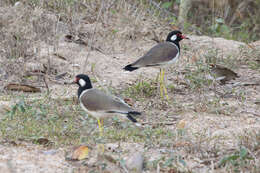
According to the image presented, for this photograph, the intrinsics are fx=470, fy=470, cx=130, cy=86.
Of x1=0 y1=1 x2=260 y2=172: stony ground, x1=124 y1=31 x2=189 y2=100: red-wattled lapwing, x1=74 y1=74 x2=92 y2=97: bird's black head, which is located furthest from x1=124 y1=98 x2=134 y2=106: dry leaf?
x1=74 y1=74 x2=92 y2=97: bird's black head

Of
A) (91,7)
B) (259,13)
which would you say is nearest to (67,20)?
(91,7)

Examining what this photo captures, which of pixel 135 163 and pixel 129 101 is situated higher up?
pixel 129 101

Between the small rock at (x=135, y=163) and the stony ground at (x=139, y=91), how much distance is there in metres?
0.06

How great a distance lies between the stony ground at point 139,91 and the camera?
3691 mm

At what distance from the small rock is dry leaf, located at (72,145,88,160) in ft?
1.15

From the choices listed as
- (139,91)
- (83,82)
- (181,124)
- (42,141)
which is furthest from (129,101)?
(42,141)

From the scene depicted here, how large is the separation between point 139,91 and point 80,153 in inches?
81.8

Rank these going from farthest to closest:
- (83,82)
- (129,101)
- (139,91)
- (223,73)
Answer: (223,73) < (139,91) < (129,101) < (83,82)

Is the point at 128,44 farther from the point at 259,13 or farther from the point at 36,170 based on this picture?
the point at 259,13

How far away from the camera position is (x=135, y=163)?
3555mm

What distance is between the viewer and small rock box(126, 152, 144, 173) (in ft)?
Answer: 11.6

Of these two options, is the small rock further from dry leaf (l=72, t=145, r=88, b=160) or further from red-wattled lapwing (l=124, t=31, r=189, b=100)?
red-wattled lapwing (l=124, t=31, r=189, b=100)

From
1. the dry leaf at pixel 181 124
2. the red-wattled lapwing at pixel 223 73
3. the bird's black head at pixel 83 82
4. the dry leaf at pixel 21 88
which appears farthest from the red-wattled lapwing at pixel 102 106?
the red-wattled lapwing at pixel 223 73

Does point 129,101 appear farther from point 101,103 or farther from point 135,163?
point 135,163
